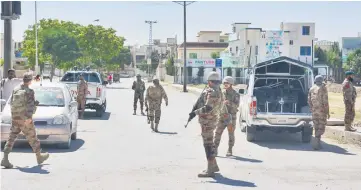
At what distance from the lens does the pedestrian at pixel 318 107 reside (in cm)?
1427

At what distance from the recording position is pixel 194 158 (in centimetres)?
1223

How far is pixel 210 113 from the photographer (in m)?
9.88

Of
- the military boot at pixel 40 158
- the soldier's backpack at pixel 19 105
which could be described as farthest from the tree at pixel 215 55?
the soldier's backpack at pixel 19 105

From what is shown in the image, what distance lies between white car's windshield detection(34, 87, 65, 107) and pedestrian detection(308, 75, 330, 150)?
5839 millimetres

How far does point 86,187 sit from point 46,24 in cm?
6900

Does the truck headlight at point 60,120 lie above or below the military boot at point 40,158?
above

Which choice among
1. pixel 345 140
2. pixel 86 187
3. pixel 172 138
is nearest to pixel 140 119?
pixel 172 138

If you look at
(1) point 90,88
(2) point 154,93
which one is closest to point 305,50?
(1) point 90,88

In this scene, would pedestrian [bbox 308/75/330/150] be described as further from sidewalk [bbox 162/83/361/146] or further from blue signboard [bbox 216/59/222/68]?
blue signboard [bbox 216/59/222/68]

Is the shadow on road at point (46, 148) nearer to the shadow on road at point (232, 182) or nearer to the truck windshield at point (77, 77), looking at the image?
the shadow on road at point (232, 182)

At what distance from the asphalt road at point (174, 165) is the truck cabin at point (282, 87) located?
891 millimetres

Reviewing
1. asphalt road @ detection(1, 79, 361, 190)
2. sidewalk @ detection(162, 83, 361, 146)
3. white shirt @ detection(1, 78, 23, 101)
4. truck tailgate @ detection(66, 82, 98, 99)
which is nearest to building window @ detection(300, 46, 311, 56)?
truck tailgate @ detection(66, 82, 98, 99)

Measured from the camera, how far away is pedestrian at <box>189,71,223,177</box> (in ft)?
32.3

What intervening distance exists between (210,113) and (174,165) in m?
1.76
